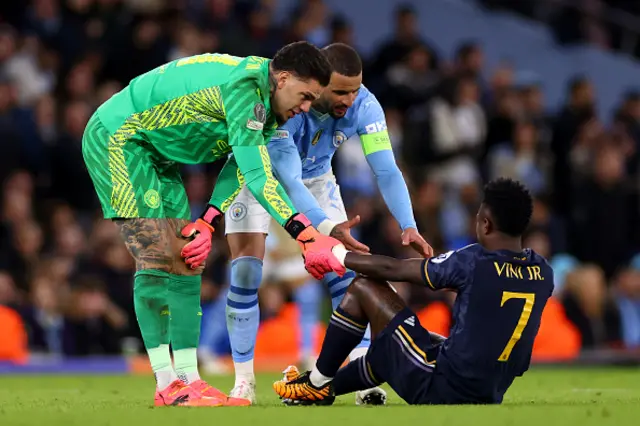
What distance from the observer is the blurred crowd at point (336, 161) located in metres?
14.3

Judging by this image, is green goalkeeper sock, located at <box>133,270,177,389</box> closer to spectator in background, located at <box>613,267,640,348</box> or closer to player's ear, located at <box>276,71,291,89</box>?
player's ear, located at <box>276,71,291,89</box>

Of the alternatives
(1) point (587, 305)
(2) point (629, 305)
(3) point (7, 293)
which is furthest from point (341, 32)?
(3) point (7, 293)

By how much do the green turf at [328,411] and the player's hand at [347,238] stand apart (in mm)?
930

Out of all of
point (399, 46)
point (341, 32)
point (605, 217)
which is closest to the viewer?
point (605, 217)

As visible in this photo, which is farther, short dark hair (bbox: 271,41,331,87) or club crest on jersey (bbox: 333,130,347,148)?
club crest on jersey (bbox: 333,130,347,148)

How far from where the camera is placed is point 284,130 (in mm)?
8461

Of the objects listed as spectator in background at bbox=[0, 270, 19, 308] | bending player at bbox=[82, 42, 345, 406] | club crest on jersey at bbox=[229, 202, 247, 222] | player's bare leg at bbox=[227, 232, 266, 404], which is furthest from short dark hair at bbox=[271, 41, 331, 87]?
spectator in background at bbox=[0, 270, 19, 308]

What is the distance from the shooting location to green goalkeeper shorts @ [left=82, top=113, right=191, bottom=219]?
7.61 m

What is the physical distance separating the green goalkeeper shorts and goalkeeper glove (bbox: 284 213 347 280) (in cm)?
98

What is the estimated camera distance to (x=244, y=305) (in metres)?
8.55

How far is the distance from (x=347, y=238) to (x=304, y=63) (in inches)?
43.2

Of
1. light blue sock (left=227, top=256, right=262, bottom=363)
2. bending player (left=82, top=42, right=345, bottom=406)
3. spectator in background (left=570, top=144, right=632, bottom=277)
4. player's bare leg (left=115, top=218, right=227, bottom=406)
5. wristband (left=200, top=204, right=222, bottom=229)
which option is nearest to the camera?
bending player (left=82, top=42, right=345, bottom=406)

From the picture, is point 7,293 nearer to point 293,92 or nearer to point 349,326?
point 293,92

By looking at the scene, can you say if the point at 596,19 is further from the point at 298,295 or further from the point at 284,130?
the point at 284,130
